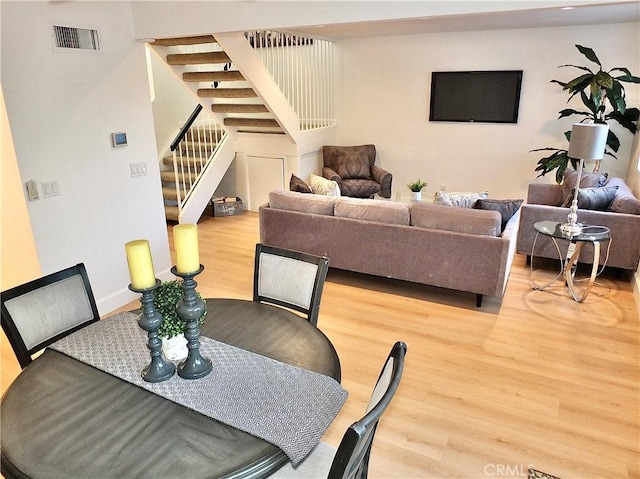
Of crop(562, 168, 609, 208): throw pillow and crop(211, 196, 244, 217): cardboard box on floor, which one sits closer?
crop(562, 168, 609, 208): throw pillow

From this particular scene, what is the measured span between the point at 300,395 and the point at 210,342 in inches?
18.3

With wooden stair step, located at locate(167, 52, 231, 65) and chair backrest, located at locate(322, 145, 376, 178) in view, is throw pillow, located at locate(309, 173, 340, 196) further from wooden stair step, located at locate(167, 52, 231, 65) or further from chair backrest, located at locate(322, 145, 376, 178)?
chair backrest, located at locate(322, 145, 376, 178)

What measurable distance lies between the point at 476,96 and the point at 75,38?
4.98 m

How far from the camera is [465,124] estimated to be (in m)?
6.38

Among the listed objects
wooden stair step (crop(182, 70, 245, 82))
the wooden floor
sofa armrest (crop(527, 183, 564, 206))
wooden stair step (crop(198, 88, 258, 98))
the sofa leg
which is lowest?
the wooden floor

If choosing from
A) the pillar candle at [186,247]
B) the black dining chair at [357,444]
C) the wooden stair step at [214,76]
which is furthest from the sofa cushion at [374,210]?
the pillar candle at [186,247]

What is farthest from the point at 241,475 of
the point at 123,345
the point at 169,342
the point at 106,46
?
the point at 106,46

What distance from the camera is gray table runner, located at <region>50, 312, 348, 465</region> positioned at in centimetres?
129

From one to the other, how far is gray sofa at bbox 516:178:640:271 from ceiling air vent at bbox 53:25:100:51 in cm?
378

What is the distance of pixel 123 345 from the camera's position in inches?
66.9

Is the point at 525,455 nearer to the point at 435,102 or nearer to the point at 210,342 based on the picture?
the point at 210,342

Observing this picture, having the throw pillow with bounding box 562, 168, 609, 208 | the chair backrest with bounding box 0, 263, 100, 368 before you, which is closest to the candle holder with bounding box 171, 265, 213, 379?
the chair backrest with bounding box 0, 263, 100, 368

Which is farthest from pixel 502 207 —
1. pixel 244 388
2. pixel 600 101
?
pixel 244 388

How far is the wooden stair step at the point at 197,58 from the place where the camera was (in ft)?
15.3
